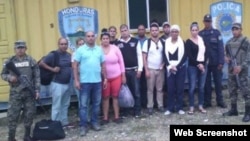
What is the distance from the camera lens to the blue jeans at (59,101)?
7.58m

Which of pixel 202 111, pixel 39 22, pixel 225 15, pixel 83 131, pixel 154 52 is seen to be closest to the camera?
pixel 83 131

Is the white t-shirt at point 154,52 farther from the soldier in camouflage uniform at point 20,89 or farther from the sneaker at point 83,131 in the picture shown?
the soldier in camouflage uniform at point 20,89

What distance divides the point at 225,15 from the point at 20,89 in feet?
17.8

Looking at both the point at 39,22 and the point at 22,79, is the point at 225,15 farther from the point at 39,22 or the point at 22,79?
the point at 22,79

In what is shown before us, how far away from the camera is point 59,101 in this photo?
7641 millimetres

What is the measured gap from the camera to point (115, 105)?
26.0 ft

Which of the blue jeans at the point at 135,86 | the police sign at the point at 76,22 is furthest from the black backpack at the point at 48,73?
the police sign at the point at 76,22

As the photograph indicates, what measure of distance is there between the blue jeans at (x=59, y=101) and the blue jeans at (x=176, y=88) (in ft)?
6.70

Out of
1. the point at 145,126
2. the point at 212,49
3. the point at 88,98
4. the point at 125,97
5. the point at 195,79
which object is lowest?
the point at 145,126

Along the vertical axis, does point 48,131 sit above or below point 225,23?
below

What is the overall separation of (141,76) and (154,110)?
0.81 m

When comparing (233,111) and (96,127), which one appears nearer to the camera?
(96,127)

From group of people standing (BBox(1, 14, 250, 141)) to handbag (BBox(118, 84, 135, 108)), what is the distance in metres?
0.13

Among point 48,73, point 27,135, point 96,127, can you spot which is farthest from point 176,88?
point 27,135
